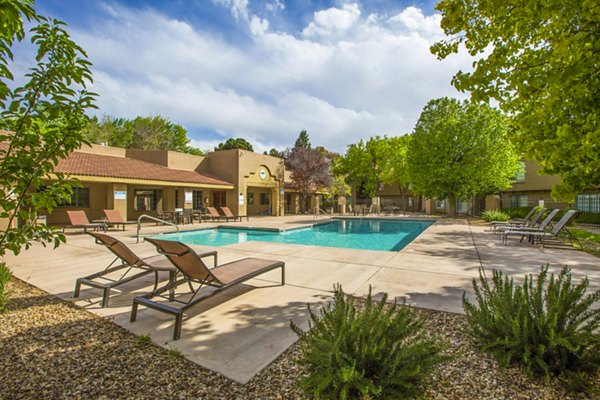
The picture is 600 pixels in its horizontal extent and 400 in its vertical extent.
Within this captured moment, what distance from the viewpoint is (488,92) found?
3.16m

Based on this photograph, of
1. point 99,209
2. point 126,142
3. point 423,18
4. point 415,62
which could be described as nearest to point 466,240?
point 415,62

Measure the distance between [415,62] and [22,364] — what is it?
908 cm

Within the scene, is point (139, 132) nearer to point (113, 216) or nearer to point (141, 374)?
point (113, 216)

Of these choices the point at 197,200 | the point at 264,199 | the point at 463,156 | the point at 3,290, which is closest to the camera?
the point at 3,290

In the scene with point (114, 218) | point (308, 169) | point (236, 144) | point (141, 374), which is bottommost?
point (141, 374)

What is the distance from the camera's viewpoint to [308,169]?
97.8ft

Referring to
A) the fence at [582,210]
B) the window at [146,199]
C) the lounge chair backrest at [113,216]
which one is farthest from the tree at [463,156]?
the lounge chair backrest at [113,216]

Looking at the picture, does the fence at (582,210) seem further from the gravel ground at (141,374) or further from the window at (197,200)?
the window at (197,200)

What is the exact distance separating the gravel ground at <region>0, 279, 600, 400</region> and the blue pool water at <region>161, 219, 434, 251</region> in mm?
8776

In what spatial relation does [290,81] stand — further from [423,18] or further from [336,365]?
[336,365]

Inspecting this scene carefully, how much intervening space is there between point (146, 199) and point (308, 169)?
1453cm

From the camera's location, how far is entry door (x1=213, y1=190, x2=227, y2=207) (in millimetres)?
26234

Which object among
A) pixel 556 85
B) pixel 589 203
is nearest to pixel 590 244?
pixel 556 85

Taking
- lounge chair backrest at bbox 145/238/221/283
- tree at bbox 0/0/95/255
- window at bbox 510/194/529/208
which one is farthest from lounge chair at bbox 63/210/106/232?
window at bbox 510/194/529/208
